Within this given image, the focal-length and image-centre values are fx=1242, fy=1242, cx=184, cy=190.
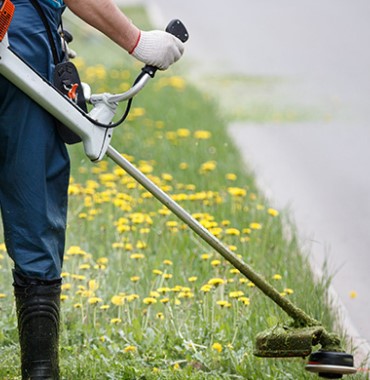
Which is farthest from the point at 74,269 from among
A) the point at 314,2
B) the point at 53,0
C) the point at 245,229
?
the point at 314,2

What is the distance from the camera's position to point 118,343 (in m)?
4.74

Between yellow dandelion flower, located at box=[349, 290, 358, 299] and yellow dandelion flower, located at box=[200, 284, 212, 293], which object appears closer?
yellow dandelion flower, located at box=[200, 284, 212, 293]

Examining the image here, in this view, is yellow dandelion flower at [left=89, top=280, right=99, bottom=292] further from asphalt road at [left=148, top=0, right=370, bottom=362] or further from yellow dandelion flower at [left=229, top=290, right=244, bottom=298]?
asphalt road at [left=148, top=0, right=370, bottom=362]

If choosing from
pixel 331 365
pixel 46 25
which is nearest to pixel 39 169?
pixel 46 25

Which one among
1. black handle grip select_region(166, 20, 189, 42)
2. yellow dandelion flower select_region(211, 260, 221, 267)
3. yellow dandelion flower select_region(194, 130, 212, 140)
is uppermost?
yellow dandelion flower select_region(194, 130, 212, 140)

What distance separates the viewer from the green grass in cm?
450

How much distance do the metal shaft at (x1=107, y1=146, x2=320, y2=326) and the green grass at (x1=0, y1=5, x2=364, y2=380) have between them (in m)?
0.17

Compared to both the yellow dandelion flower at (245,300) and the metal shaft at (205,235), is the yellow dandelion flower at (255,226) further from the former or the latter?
the metal shaft at (205,235)

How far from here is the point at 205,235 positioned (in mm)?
4191

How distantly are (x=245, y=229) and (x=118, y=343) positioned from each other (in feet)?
4.20

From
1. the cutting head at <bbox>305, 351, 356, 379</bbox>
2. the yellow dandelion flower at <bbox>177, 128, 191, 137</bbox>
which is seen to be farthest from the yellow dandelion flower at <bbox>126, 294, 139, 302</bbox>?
the yellow dandelion flower at <bbox>177, 128, 191, 137</bbox>

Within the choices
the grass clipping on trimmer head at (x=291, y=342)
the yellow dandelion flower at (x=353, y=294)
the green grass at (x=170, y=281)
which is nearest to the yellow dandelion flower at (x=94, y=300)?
the green grass at (x=170, y=281)

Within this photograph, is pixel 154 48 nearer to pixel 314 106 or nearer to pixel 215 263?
pixel 215 263

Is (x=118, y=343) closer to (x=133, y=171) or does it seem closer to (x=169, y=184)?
(x=133, y=171)
